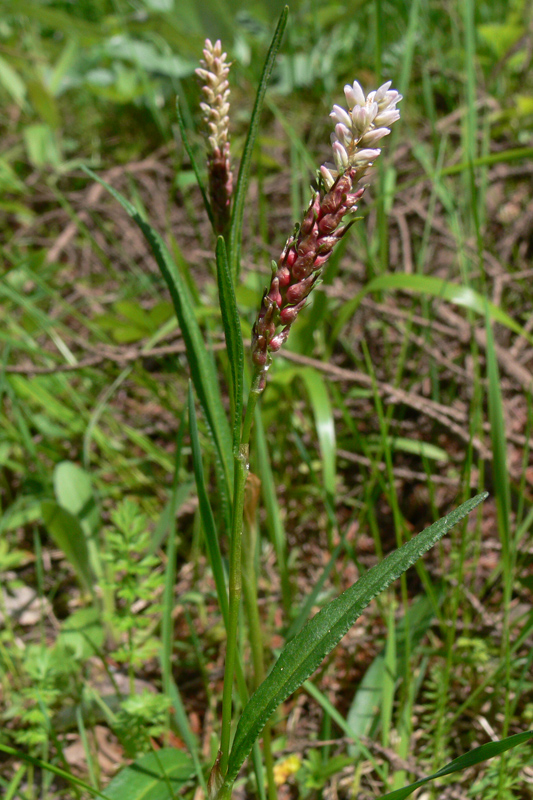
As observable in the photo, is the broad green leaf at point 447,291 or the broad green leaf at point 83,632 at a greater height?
the broad green leaf at point 447,291

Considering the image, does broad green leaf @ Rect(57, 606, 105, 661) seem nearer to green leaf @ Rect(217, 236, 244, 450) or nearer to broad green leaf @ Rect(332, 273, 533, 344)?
green leaf @ Rect(217, 236, 244, 450)

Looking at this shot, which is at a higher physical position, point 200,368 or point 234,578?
point 200,368

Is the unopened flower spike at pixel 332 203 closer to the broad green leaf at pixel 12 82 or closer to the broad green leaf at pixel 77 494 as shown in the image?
the broad green leaf at pixel 77 494

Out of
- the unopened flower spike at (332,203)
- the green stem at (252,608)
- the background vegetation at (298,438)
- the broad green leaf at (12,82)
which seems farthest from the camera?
the broad green leaf at (12,82)

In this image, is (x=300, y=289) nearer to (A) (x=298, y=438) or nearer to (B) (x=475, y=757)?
(B) (x=475, y=757)

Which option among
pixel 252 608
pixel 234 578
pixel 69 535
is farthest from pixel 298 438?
pixel 234 578

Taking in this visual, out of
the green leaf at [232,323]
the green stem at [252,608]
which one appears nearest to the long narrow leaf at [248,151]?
the green leaf at [232,323]

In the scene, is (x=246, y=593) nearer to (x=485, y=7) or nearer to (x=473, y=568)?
(x=473, y=568)
